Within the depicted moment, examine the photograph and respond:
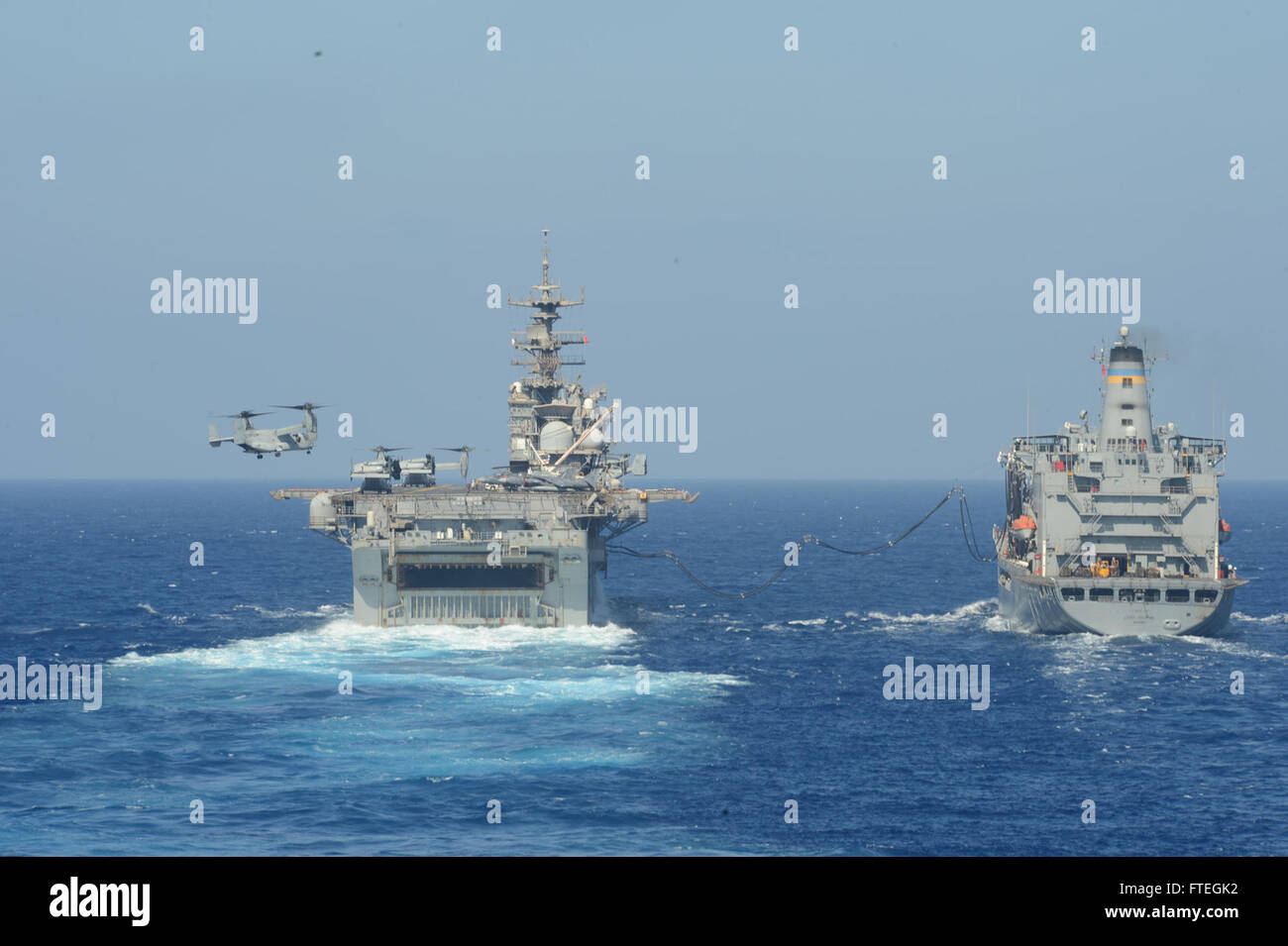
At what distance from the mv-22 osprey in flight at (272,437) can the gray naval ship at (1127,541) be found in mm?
37997

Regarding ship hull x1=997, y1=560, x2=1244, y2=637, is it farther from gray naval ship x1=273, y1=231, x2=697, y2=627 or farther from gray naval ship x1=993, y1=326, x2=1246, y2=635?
gray naval ship x1=273, y1=231, x2=697, y2=627

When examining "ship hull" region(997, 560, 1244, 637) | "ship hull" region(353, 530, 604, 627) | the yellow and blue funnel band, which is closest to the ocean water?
"ship hull" region(997, 560, 1244, 637)

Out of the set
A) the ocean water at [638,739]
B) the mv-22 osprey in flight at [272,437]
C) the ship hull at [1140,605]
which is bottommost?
the ocean water at [638,739]

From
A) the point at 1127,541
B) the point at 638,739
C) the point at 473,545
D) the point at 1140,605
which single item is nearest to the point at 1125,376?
the point at 1127,541

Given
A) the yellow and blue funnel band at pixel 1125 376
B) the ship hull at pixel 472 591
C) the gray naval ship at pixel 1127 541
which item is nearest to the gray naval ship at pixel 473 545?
→ the ship hull at pixel 472 591

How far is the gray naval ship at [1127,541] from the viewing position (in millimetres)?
66000

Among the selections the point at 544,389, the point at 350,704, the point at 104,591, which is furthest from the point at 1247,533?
the point at 350,704

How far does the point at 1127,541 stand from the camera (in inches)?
2702

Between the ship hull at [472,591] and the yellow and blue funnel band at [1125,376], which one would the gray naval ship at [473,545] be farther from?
the yellow and blue funnel band at [1125,376]

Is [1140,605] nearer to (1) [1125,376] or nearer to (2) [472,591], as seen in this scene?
(1) [1125,376]

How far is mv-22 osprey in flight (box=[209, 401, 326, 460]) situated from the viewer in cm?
7119

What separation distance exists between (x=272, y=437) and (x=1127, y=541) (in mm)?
44502

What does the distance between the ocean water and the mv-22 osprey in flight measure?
9.70 meters
